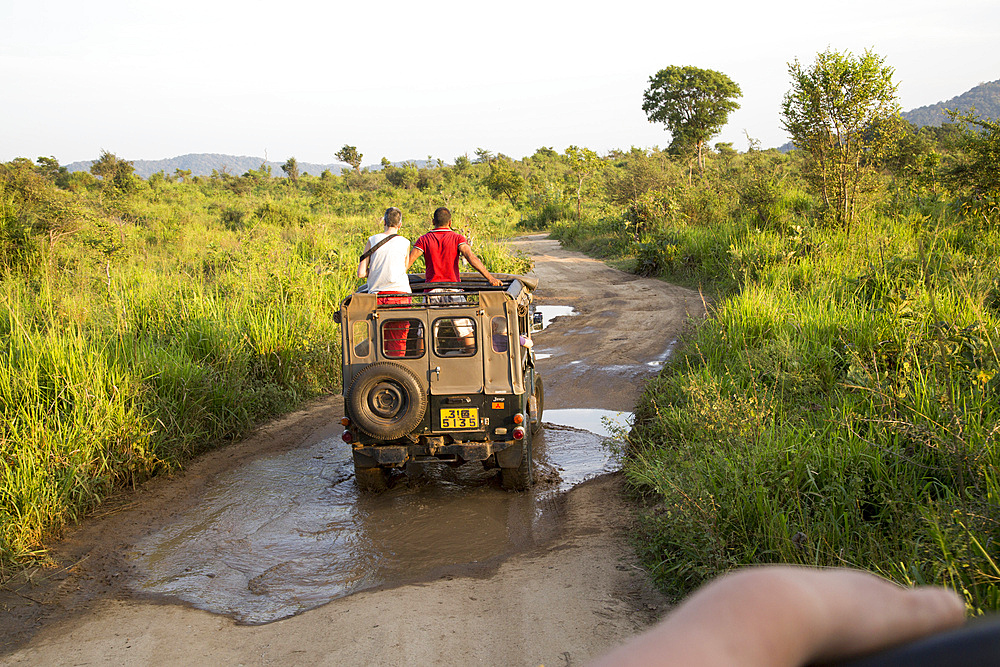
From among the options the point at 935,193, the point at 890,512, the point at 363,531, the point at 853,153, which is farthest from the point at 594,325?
the point at 890,512

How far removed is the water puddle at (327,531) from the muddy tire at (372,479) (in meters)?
0.08

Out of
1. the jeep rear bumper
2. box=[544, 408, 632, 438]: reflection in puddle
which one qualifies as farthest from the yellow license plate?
box=[544, 408, 632, 438]: reflection in puddle

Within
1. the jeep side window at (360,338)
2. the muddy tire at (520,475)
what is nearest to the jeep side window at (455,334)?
the jeep side window at (360,338)

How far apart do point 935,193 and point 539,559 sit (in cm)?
1083

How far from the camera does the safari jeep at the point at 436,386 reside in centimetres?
552

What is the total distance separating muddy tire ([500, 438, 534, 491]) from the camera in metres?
5.86

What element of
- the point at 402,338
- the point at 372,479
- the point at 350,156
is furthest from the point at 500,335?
the point at 350,156

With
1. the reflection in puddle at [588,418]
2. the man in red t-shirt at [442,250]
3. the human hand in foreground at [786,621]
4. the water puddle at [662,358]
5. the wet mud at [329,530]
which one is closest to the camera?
the human hand in foreground at [786,621]

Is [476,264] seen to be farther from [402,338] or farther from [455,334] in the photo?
[402,338]

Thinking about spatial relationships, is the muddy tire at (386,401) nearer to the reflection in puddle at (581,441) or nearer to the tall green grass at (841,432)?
the reflection in puddle at (581,441)

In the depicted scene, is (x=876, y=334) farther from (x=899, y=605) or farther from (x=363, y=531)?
(x=899, y=605)

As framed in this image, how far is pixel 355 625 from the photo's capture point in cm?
404

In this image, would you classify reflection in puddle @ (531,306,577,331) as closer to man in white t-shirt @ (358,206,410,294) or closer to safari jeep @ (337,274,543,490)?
man in white t-shirt @ (358,206,410,294)

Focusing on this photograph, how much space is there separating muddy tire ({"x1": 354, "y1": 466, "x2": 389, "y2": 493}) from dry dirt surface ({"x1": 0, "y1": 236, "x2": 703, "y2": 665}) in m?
1.39
